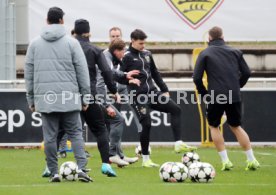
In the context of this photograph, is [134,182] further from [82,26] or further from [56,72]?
[82,26]

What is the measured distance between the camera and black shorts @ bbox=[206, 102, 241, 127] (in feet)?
48.0

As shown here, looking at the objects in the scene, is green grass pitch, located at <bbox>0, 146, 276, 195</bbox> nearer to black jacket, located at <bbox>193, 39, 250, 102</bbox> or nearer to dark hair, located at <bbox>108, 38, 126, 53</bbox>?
black jacket, located at <bbox>193, 39, 250, 102</bbox>

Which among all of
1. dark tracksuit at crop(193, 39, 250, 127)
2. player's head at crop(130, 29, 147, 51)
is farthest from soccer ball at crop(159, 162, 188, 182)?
player's head at crop(130, 29, 147, 51)

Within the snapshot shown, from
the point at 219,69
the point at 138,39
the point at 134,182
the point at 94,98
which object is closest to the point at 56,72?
the point at 94,98

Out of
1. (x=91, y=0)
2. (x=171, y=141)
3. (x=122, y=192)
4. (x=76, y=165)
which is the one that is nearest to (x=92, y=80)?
(x=76, y=165)

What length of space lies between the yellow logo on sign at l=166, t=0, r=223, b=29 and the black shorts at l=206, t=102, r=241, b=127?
9.65 metres

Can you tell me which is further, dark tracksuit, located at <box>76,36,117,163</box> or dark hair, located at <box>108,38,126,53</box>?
dark hair, located at <box>108,38,126,53</box>

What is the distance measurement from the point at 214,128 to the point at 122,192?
402cm

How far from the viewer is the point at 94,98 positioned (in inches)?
516

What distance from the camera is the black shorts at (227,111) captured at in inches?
575

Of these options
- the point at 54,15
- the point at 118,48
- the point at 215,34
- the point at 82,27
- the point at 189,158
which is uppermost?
the point at 54,15

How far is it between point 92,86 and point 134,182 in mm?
1651

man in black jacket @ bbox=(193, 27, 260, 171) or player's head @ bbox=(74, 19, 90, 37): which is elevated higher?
player's head @ bbox=(74, 19, 90, 37)

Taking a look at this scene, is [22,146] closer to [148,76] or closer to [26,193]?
[148,76]
